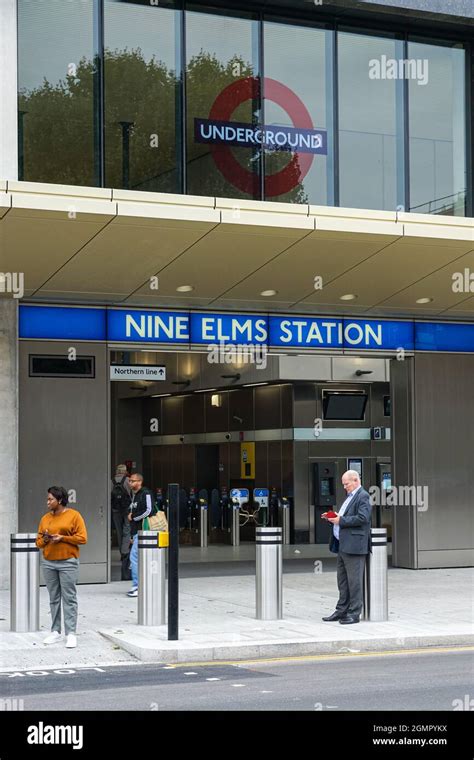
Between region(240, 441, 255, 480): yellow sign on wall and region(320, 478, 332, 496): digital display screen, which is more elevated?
region(240, 441, 255, 480): yellow sign on wall

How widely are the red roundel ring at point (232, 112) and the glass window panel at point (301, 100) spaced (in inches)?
0.6

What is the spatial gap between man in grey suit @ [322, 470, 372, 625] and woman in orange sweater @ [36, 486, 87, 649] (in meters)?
3.10

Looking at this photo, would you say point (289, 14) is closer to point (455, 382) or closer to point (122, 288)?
point (122, 288)

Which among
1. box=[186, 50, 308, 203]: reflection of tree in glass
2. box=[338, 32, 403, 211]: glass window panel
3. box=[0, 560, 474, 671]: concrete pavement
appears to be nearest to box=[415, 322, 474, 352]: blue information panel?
box=[338, 32, 403, 211]: glass window panel

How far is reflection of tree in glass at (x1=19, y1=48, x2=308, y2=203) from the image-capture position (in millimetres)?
17609

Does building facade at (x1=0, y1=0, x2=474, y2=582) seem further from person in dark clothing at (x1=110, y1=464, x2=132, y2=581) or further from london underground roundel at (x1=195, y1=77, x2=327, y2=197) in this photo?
person in dark clothing at (x1=110, y1=464, x2=132, y2=581)

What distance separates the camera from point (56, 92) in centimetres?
1777

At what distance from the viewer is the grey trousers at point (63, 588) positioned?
1237 centimetres

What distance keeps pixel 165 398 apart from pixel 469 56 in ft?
47.1

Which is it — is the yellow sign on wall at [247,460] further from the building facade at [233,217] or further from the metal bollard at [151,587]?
the metal bollard at [151,587]

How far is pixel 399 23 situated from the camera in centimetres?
2016
